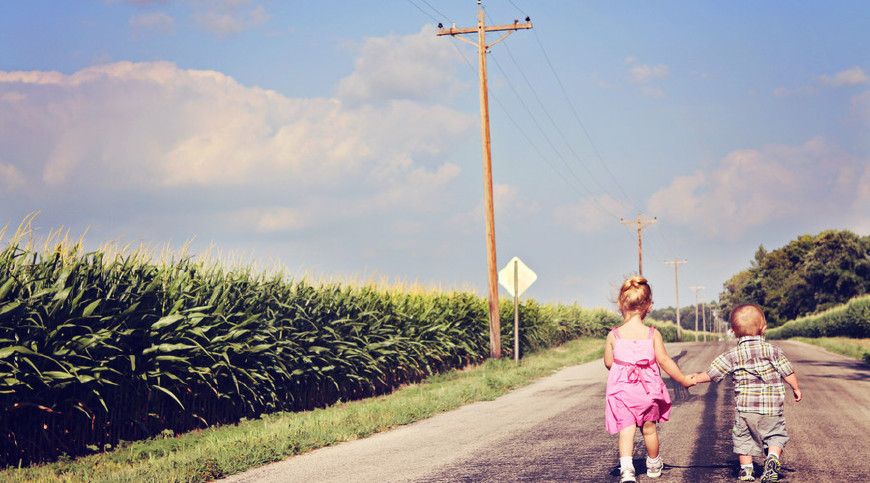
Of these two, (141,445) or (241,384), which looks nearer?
(141,445)

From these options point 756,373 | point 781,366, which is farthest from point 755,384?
point 781,366

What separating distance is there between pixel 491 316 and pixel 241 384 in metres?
12.0

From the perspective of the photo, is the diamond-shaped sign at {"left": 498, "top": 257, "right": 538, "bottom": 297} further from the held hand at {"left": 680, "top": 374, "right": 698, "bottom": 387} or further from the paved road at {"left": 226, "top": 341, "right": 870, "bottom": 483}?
the held hand at {"left": 680, "top": 374, "right": 698, "bottom": 387}

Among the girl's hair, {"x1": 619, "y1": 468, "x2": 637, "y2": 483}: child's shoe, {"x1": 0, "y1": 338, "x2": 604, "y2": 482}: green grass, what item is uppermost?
the girl's hair

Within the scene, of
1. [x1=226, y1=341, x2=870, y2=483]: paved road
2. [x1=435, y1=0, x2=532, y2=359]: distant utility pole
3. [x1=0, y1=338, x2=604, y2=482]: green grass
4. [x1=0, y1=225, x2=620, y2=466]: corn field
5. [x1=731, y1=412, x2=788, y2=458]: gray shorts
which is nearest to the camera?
[x1=731, y1=412, x2=788, y2=458]: gray shorts

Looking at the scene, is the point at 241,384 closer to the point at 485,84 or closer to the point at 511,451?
the point at 511,451

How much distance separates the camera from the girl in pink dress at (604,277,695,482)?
5695 mm

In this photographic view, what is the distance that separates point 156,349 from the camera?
9758 millimetres

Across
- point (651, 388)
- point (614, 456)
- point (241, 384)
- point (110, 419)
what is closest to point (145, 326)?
point (110, 419)

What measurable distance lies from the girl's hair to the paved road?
5.18 feet

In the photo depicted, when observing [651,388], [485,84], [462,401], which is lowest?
[462,401]

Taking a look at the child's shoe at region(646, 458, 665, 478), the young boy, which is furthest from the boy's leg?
the child's shoe at region(646, 458, 665, 478)

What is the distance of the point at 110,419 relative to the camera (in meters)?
9.34

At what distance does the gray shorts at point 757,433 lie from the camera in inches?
229
